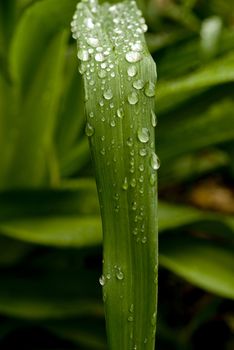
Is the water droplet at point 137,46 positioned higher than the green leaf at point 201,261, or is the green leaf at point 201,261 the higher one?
the water droplet at point 137,46

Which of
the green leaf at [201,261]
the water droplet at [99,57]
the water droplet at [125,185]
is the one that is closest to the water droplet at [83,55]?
the water droplet at [99,57]

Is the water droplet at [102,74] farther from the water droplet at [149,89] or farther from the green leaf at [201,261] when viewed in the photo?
the green leaf at [201,261]

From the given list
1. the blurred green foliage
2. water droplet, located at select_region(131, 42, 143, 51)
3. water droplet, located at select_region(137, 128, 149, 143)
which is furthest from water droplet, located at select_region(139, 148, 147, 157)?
the blurred green foliage

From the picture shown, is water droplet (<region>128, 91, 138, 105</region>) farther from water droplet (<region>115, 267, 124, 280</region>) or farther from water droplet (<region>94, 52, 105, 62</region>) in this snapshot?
water droplet (<region>115, 267, 124, 280</region>)

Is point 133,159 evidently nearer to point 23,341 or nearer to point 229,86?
point 229,86

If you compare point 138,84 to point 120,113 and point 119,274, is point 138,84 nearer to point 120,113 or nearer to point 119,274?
point 120,113

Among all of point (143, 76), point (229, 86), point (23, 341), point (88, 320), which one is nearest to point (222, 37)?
point (229, 86)
